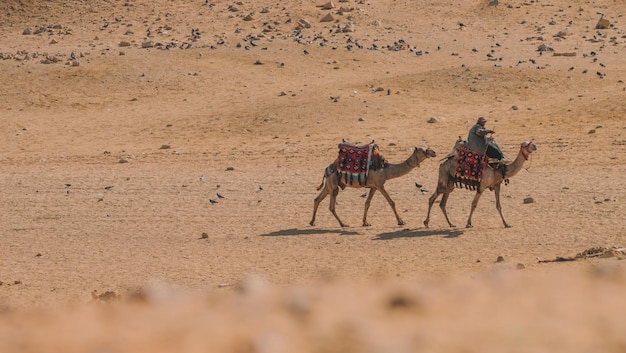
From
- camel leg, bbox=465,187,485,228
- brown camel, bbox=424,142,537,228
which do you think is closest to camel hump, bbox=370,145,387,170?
brown camel, bbox=424,142,537,228

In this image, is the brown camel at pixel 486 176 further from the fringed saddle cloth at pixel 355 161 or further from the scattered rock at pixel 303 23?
the scattered rock at pixel 303 23

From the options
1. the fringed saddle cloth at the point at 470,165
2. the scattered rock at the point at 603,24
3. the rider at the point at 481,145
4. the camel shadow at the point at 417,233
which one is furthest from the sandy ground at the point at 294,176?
the rider at the point at 481,145

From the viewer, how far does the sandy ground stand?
25.4ft

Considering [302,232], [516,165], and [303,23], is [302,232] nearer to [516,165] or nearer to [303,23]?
[516,165]

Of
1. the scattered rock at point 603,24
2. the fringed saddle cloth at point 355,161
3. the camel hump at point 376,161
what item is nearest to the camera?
the fringed saddle cloth at point 355,161

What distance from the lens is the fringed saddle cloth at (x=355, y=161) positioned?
17422 mm

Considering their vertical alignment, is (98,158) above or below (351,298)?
→ below

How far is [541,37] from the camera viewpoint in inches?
1487

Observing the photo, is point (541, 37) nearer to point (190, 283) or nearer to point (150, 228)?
point (150, 228)

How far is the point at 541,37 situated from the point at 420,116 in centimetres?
1080

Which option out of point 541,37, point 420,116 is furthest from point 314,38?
point 420,116

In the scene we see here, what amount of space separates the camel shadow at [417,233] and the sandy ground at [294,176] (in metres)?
0.06

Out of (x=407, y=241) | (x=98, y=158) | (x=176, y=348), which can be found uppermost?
(x=176, y=348)

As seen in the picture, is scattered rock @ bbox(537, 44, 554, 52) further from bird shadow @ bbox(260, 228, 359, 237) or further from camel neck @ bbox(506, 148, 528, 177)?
bird shadow @ bbox(260, 228, 359, 237)
